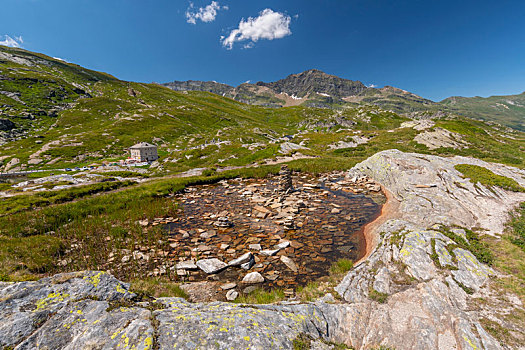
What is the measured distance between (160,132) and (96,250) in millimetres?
96517

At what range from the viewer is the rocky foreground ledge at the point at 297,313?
432 cm

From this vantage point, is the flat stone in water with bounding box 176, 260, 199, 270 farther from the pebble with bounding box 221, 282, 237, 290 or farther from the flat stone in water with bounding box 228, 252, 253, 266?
the pebble with bounding box 221, 282, 237, 290

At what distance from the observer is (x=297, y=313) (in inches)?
244

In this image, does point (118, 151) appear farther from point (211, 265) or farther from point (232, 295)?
point (232, 295)

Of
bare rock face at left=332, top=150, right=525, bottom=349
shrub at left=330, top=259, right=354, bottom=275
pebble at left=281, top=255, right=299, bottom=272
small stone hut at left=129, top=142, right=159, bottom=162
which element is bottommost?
pebble at left=281, top=255, right=299, bottom=272

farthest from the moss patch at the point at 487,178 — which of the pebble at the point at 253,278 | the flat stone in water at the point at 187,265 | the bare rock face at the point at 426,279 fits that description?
the flat stone in water at the point at 187,265

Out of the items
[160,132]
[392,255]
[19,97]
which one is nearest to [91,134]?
[160,132]

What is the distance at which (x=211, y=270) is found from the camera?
11.1m

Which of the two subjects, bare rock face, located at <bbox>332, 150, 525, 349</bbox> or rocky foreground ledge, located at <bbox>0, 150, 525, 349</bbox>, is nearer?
rocky foreground ledge, located at <bbox>0, 150, 525, 349</bbox>

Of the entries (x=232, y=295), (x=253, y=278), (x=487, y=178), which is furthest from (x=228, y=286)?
(x=487, y=178)

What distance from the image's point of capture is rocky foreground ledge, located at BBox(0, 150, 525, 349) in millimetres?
4324

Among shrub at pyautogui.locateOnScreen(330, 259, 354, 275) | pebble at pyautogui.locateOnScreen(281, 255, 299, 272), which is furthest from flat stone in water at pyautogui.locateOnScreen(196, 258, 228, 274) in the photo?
shrub at pyautogui.locateOnScreen(330, 259, 354, 275)

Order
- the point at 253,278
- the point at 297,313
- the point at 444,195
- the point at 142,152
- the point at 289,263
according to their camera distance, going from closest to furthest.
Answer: the point at 297,313 → the point at 253,278 → the point at 289,263 → the point at 444,195 → the point at 142,152

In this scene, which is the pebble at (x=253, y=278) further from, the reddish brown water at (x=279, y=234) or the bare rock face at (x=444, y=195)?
the bare rock face at (x=444, y=195)
